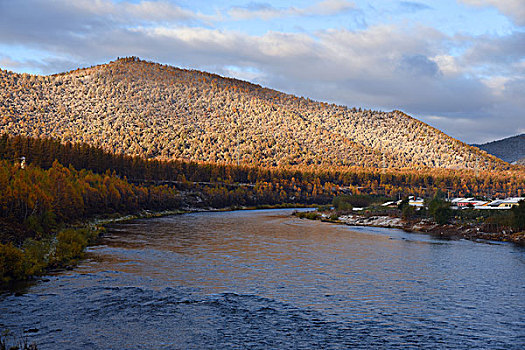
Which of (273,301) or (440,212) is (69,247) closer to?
(273,301)

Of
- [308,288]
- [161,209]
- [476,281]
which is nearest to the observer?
[308,288]

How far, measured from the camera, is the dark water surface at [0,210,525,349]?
66.7ft

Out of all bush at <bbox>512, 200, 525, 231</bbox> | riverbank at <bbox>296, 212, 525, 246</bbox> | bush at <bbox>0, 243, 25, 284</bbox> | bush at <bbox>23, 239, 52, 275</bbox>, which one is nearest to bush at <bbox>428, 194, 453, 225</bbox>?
riverbank at <bbox>296, 212, 525, 246</bbox>

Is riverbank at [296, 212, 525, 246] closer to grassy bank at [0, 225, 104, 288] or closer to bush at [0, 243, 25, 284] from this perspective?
grassy bank at [0, 225, 104, 288]

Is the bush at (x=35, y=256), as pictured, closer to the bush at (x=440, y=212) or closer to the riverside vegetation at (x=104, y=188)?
the riverside vegetation at (x=104, y=188)

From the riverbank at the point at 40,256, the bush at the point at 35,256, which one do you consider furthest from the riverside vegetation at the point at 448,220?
the bush at the point at 35,256

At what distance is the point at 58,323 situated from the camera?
21312mm

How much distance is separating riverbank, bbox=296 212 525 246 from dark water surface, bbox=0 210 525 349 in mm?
16724

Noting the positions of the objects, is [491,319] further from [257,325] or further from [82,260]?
[82,260]

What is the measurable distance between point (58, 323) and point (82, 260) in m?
16.5

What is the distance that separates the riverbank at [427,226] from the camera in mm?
59375

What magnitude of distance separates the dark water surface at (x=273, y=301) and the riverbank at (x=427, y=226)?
16.7 metres

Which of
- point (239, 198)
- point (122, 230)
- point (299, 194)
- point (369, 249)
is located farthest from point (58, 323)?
point (299, 194)

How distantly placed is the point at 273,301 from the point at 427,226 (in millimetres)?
53743
